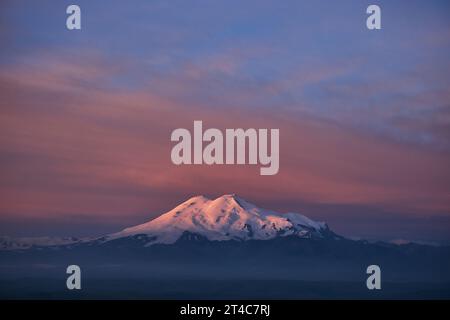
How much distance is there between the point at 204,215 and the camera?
17656mm
